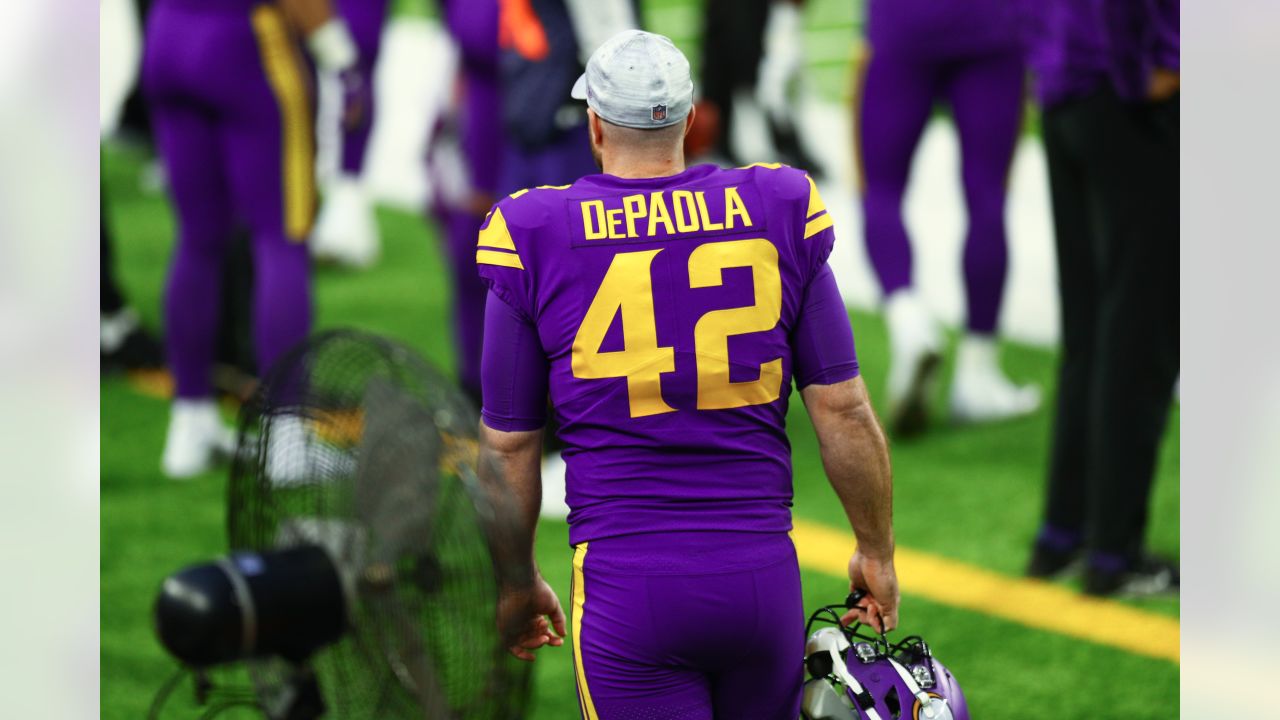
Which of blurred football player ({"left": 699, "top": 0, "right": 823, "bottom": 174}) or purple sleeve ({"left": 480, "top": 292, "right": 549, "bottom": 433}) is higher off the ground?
blurred football player ({"left": 699, "top": 0, "right": 823, "bottom": 174})

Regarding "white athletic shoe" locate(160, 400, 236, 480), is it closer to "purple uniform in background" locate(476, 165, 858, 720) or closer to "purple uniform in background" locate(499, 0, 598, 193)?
"purple uniform in background" locate(499, 0, 598, 193)

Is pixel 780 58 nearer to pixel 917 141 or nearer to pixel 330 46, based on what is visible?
pixel 917 141

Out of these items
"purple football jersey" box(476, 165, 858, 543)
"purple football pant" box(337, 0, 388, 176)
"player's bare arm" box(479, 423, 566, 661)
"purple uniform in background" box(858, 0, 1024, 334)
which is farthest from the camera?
"purple football pant" box(337, 0, 388, 176)

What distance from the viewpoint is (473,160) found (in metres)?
5.88

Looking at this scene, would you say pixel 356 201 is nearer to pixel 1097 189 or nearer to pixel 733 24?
pixel 733 24

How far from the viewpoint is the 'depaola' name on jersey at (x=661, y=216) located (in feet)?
7.34

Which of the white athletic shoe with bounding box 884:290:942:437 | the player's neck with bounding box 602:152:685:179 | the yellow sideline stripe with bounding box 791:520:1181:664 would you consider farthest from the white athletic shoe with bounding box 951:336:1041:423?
the player's neck with bounding box 602:152:685:179

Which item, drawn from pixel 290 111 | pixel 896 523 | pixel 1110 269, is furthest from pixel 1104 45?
pixel 290 111

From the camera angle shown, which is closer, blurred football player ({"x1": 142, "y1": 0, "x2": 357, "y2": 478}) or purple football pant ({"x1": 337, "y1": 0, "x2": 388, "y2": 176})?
blurred football player ({"x1": 142, "y1": 0, "x2": 357, "y2": 478})

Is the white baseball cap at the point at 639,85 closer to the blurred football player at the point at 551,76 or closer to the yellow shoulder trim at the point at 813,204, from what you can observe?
the yellow shoulder trim at the point at 813,204

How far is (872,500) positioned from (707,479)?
11.3 inches

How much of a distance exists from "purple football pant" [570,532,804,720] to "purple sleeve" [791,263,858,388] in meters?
0.24

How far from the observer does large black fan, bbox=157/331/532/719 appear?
185cm

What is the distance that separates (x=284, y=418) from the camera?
2287mm
